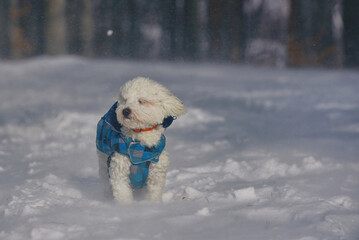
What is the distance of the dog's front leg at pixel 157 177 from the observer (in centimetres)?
392

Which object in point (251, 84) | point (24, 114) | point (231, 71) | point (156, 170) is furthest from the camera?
point (231, 71)

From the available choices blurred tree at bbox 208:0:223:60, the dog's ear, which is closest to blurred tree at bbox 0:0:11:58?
blurred tree at bbox 208:0:223:60

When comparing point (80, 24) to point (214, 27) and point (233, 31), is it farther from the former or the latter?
point (233, 31)

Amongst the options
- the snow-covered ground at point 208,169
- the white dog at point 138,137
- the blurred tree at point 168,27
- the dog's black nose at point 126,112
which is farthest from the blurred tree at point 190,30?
the dog's black nose at point 126,112

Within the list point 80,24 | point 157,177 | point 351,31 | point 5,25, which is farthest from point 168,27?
point 157,177

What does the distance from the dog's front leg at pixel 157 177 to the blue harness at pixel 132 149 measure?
6 centimetres

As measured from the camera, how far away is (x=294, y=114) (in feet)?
32.1

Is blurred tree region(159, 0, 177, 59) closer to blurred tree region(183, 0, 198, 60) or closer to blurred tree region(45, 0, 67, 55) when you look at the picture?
blurred tree region(183, 0, 198, 60)

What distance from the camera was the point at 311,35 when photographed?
66.0ft

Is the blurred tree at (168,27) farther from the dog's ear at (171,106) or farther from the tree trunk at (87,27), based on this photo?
the dog's ear at (171,106)

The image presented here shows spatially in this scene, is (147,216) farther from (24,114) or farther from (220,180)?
(24,114)

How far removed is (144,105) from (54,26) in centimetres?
1720

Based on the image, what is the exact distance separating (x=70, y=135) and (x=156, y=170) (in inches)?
154

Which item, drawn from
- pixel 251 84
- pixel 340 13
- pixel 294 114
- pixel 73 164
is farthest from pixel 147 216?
pixel 340 13
